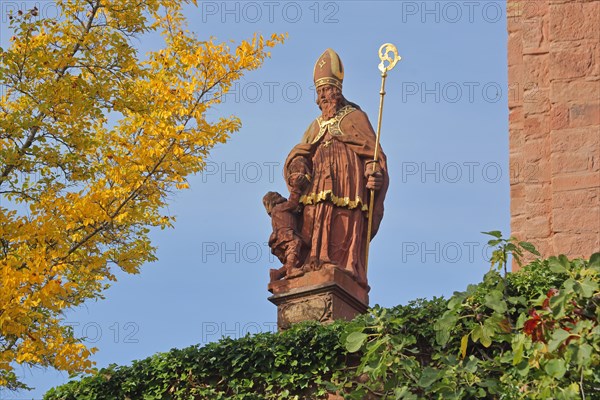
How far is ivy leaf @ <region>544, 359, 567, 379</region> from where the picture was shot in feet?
37.0

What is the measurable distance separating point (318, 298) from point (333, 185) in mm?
1523

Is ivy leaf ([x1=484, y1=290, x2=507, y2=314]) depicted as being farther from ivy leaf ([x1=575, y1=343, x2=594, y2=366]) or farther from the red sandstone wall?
the red sandstone wall

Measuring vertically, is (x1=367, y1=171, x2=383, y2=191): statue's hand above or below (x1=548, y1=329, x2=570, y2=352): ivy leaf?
above

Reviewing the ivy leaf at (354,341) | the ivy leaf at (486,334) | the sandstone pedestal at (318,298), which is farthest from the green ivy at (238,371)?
the ivy leaf at (486,334)

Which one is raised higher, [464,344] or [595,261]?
[595,261]

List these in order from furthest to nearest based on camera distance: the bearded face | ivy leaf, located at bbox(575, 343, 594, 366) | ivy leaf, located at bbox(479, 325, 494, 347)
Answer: the bearded face → ivy leaf, located at bbox(479, 325, 494, 347) → ivy leaf, located at bbox(575, 343, 594, 366)

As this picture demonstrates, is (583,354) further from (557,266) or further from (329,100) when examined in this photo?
(329,100)

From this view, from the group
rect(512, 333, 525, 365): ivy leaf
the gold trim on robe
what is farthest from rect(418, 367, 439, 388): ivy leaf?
the gold trim on robe

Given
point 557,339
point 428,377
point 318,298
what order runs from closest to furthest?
point 557,339 → point 428,377 → point 318,298

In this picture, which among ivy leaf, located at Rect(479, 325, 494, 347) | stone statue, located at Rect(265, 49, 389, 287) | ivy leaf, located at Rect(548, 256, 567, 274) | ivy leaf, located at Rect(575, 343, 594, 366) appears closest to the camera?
ivy leaf, located at Rect(575, 343, 594, 366)

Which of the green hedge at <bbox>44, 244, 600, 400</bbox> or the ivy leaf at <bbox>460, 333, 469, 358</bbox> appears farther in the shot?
the ivy leaf at <bbox>460, 333, 469, 358</bbox>

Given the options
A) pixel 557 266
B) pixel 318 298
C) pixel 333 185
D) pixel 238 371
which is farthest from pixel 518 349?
pixel 333 185

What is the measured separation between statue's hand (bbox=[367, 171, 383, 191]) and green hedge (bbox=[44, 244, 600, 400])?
2879 millimetres

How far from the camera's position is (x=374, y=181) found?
17.1m
